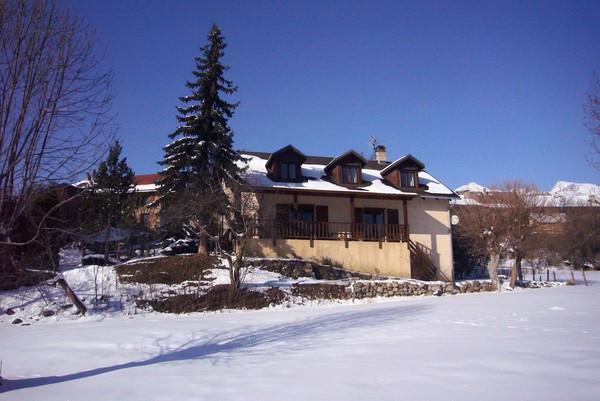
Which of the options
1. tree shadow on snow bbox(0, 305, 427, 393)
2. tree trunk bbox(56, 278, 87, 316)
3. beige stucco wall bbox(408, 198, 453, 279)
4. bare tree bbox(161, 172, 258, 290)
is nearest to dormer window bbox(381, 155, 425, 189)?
beige stucco wall bbox(408, 198, 453, 279)

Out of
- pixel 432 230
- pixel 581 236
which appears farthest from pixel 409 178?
pixel 581 236

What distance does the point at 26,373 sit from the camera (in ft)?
23.0

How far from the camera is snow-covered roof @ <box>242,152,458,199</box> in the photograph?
23.2 metres

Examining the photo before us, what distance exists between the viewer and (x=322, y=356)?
7211 mm

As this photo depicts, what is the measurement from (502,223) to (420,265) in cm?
542

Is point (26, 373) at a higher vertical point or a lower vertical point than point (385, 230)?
lower

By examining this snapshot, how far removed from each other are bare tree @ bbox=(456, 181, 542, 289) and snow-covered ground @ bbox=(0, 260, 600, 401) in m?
11.9

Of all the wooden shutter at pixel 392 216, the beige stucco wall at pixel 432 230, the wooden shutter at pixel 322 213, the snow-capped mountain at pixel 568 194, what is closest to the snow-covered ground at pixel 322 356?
the wooden shutter at pixel 322 213

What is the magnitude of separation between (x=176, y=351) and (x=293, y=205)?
1574 cm

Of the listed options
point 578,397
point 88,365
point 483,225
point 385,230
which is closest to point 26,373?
point 88,365

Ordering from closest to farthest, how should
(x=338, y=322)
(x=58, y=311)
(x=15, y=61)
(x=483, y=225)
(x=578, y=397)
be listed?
1. (x=578, y=397)
2. (x=15, y=61)
3. (x=338, y=322)
4. (x=58, y=311)
5. (x=483, y=225)

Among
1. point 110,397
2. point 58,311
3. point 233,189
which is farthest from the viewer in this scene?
point 233,189

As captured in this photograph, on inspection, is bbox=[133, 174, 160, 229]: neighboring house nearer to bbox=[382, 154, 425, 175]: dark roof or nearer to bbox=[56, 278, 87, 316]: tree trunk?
bbox=[56, 278, 87, 316]: tree trunk

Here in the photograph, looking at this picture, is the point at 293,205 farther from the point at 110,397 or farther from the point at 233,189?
the point at 110,397
